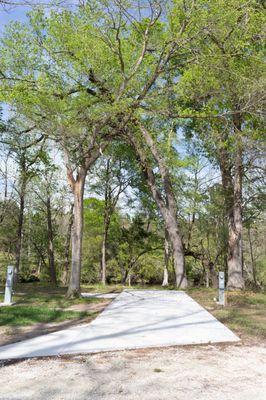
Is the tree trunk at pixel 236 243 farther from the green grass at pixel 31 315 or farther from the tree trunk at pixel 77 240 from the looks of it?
the green grass at pixel 31 315

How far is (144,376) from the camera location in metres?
3.43

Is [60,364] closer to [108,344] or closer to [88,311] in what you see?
[108,344]

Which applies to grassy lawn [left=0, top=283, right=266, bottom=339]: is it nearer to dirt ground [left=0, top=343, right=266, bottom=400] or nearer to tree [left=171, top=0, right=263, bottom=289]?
dirt ground [left=0, top=343, right=266, bottom=400]

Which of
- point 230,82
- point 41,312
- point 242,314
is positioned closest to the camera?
point 242,314

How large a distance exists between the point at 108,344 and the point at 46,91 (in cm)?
686

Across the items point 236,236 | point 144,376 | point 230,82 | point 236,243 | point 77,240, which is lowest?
point 144,376

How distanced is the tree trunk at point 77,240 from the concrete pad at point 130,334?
8.18 ft

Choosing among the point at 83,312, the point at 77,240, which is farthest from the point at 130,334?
the point at 77,240

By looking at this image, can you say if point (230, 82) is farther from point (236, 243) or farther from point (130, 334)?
point (130, 334)

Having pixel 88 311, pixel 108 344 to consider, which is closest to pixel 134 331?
pixel 108 344

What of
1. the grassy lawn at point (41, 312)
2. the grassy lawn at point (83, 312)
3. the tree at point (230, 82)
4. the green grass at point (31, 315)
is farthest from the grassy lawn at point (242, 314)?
the tree at point (230, 82)

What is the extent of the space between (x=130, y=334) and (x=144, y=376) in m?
1.79

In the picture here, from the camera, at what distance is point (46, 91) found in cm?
939

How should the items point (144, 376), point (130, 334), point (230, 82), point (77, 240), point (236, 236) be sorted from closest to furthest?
point (144, 376), point (130, 334), point (77, 240), point (230, 82), point (236, 236)
